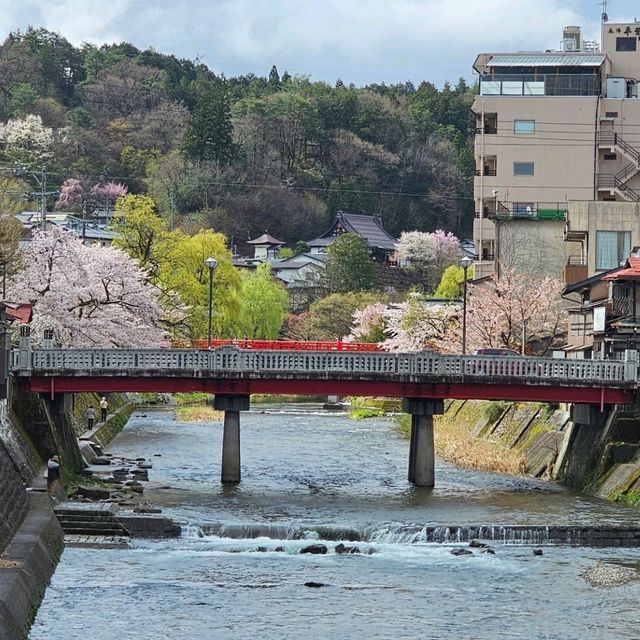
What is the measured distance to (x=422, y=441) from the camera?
53.1 metres

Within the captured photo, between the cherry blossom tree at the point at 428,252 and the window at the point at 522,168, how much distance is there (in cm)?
5633

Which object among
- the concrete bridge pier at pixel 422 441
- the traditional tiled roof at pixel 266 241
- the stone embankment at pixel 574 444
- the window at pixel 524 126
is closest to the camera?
the stone embankment at pixel 574 444

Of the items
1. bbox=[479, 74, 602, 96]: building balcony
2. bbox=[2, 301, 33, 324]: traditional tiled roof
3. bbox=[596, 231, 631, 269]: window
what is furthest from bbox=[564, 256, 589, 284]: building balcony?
bbox=[2, 301, 33, 324]: traditional tiled roof

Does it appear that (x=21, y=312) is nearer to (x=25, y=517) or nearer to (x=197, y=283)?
(x=25, y=517)

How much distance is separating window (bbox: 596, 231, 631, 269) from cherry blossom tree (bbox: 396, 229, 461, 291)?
7658cm

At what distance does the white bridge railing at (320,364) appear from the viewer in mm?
51312

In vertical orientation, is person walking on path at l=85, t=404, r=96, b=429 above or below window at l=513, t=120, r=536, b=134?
below

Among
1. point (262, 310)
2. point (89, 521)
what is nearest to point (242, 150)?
point (262, 310)

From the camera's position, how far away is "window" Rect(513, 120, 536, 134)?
88.2 metres

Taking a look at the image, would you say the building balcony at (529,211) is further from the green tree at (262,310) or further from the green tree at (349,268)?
the green tree at (349,268)

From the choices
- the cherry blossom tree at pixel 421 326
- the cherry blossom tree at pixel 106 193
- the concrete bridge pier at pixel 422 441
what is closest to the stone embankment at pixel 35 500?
the concrete bridge pier at pixel 422 441

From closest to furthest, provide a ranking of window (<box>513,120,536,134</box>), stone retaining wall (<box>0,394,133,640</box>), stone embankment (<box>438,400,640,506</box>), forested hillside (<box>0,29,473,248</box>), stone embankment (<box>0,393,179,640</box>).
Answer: stone retaining wall (<box>0,394,133,640</box>)
stone embankment (<box>0,393,179,640</box>)
stone embankment (<box>438,400,640,506</box>)
window (<box>513,120,536,134</box>)
forested hillside (<box>0,29,473,248</box>)

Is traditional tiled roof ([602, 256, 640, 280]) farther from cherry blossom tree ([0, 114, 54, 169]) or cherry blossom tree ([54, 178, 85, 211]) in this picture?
cherry blossom tree ([0, 114, 54, 169])

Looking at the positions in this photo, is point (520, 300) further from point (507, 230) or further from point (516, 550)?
point (516, 550)
